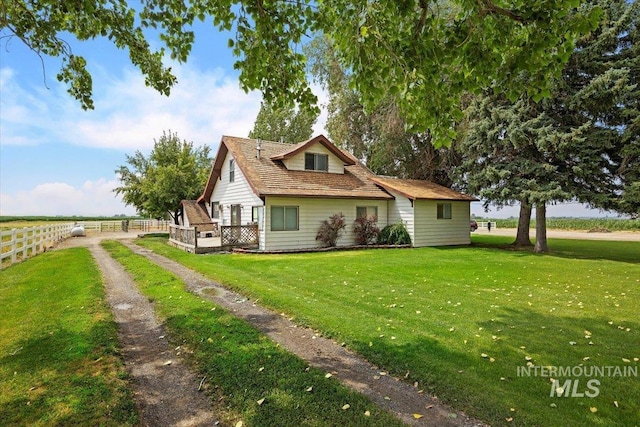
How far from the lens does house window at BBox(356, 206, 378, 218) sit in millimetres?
20281

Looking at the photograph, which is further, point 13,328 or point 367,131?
point 367,131

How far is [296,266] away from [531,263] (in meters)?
9.39

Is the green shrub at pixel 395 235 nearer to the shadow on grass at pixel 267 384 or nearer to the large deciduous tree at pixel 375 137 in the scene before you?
the large deciduous tree at pixel 375 137

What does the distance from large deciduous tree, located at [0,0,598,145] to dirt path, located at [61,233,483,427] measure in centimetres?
395

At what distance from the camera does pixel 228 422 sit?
126 inches

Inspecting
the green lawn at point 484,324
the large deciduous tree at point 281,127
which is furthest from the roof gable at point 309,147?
the large deciduous tree at point 281,127

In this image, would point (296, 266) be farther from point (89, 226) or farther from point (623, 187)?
point (89, 226)

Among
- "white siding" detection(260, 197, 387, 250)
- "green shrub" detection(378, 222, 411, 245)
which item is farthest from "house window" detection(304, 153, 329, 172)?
"green shrub" detection(378, 222, 411, 245)

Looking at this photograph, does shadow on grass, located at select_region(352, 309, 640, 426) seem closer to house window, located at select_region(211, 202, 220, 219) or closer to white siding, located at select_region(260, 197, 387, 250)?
white siding, located at select_region(260, 197, 387, 250)

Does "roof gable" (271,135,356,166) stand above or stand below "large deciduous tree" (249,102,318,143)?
below

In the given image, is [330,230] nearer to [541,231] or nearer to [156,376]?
[541,231]

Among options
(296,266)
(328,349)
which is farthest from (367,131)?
(328,349)

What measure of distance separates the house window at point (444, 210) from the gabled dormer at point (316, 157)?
617 centimetres

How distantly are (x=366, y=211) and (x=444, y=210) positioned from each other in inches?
205
